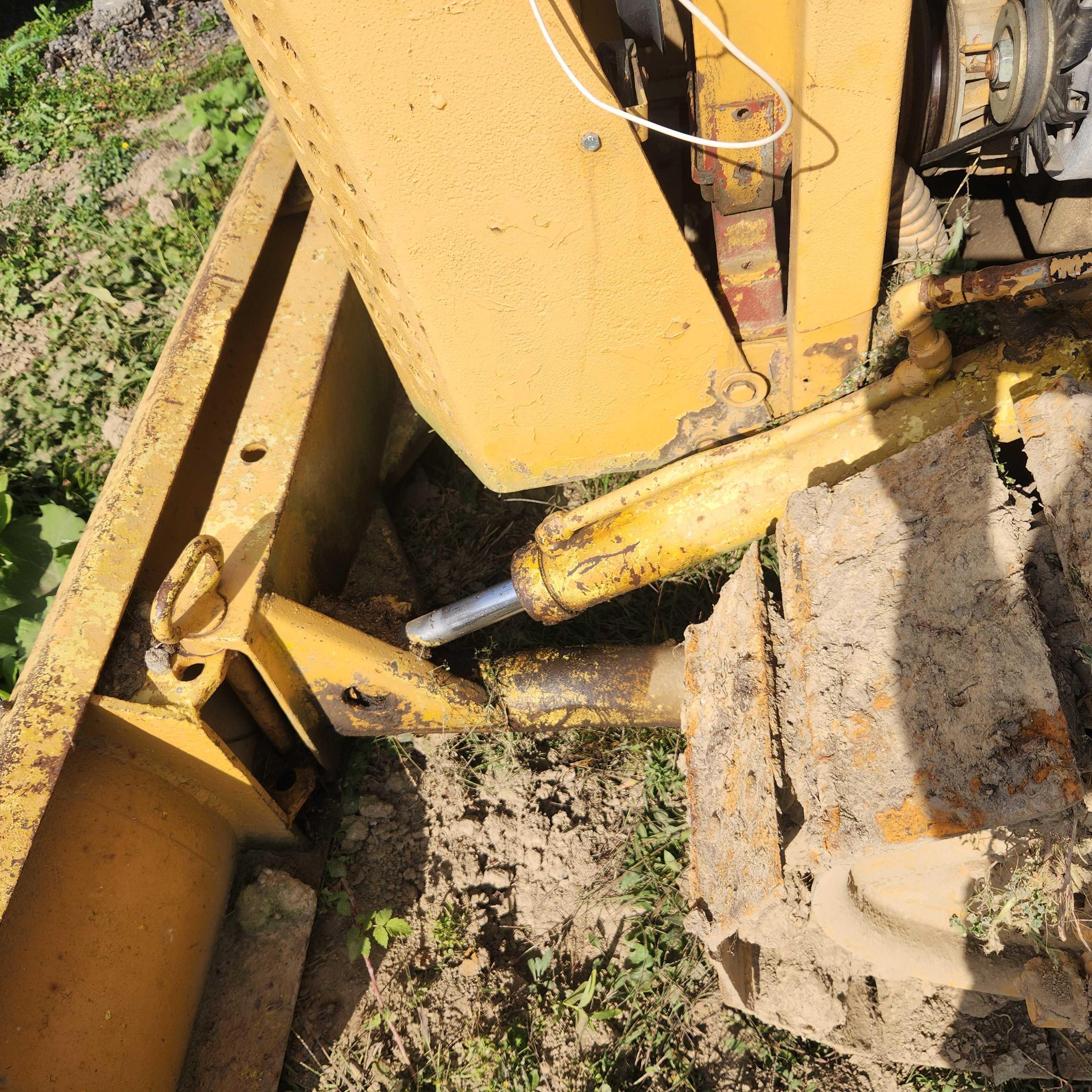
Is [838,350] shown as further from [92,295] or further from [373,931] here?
[92,295]

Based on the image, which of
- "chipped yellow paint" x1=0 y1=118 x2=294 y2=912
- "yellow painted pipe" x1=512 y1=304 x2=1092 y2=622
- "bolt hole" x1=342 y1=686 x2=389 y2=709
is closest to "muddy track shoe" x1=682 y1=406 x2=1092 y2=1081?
"yellow painted pipe" x1=512 y1=304 x2=1092 y2=622

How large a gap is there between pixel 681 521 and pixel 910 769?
0.86 meters

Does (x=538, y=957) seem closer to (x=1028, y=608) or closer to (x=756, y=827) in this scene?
(x=756, y=827)

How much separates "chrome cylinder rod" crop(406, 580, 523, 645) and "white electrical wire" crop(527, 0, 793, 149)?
1.20 metres

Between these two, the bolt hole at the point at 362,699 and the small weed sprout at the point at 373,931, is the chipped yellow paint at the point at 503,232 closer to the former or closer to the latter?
the bolt hole at the point at 362,699

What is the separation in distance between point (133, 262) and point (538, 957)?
11.8ft

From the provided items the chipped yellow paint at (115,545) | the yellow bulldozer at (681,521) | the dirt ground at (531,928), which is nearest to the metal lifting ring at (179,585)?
the yellow bulldozer at (681,521)

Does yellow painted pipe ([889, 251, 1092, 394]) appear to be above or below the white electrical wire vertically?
below

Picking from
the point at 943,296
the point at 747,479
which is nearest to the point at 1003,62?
the point at 943,296

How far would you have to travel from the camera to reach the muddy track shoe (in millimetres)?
1380

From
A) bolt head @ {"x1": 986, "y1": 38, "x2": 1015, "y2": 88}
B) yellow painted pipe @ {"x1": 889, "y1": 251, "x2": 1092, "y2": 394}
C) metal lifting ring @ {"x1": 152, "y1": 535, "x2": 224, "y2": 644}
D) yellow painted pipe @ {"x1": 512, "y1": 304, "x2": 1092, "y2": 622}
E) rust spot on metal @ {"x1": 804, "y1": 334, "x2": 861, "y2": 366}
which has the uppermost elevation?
bolt head @ {"x1": 986, "y1": 38, "x2": 1015, "y2": 88}

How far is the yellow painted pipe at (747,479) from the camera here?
182 cm

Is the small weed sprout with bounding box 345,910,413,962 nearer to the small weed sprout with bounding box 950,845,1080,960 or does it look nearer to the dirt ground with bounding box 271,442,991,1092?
the dirt ground with bounding box 271,442,991,1092

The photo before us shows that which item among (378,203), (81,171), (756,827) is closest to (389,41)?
(378,203)
